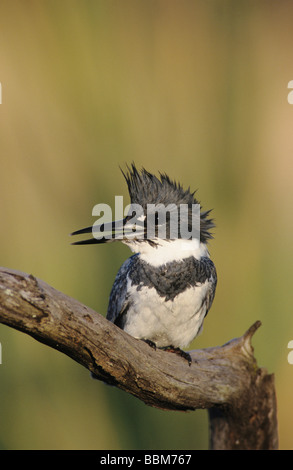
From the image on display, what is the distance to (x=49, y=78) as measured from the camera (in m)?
3.20

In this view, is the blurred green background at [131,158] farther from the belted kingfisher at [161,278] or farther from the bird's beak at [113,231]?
the bird's beak at [113,231]

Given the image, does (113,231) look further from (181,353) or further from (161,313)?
(181,353)

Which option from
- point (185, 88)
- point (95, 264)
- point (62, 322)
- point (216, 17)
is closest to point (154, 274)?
point (62, 322)

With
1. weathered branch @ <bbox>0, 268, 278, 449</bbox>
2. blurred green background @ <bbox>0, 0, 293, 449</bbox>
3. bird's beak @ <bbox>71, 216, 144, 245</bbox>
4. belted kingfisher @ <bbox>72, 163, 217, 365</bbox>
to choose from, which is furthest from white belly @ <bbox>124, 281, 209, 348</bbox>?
blurred green background @ <bbox>0, 0, 293, 449</bbox>

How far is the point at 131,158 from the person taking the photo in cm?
313

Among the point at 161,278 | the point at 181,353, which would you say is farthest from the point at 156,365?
the point at 161,278

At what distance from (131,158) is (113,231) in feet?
3.92

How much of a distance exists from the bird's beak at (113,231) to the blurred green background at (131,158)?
0.95 m

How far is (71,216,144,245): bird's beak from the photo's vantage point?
1982 mm

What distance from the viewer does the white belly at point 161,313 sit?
2.07m

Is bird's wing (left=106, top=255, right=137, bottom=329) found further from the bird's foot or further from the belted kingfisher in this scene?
the bird's foot

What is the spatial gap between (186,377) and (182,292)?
330mm

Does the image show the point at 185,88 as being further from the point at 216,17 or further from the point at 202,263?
the point at 202,263

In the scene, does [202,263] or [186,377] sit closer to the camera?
[186,377]
